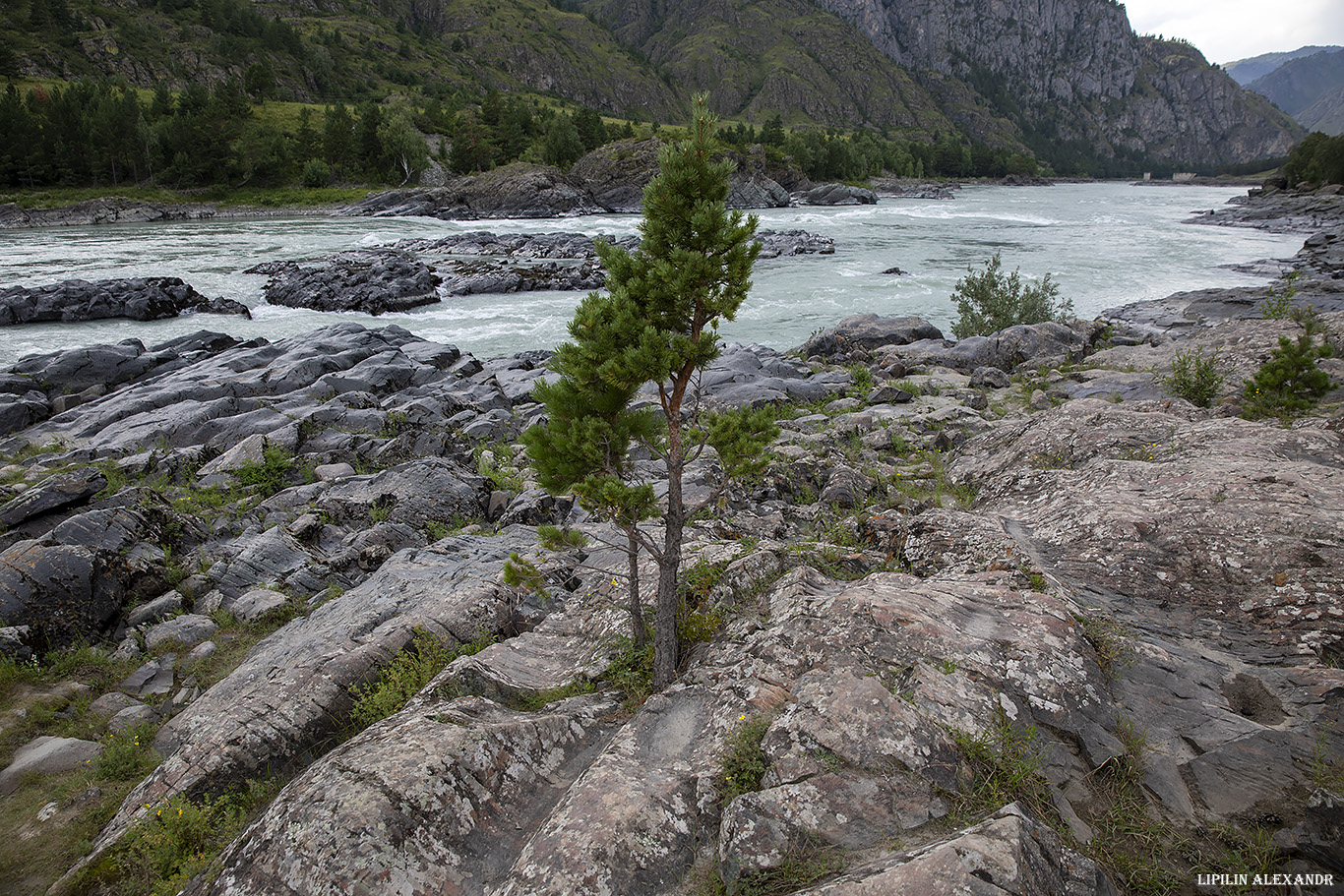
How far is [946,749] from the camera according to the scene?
4.68 metres

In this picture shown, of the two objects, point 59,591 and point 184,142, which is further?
point 184,142

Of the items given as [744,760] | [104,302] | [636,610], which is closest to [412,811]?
[744,760]

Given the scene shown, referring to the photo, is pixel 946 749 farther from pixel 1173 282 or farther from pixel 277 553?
pixel 1173 282

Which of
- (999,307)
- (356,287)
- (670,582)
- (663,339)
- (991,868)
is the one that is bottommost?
(991,868)

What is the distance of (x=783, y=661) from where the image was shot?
5.94 metres

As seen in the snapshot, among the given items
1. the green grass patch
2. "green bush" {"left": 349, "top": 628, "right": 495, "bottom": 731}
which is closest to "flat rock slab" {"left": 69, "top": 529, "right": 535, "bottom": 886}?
"green bush" {"left": 349, "top": 628, "right": 495, "bottom": 731}

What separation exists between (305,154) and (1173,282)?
409 feet

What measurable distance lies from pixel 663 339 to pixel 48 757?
883cm

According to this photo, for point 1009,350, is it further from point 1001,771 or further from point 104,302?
point 104,302

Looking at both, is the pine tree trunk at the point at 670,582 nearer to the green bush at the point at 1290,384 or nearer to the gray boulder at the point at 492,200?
the green bush at the point at 1290,384

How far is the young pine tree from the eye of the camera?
562 cm

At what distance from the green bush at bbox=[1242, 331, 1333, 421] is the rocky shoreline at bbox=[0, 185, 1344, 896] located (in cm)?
100

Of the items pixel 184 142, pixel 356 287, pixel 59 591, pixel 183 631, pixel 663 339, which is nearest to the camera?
pixel 663 339

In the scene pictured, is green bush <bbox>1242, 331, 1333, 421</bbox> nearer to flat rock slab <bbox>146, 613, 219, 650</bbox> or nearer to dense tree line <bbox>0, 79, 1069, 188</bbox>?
flat rock slab <bbox>146, 613, 219, 650</bbox>
